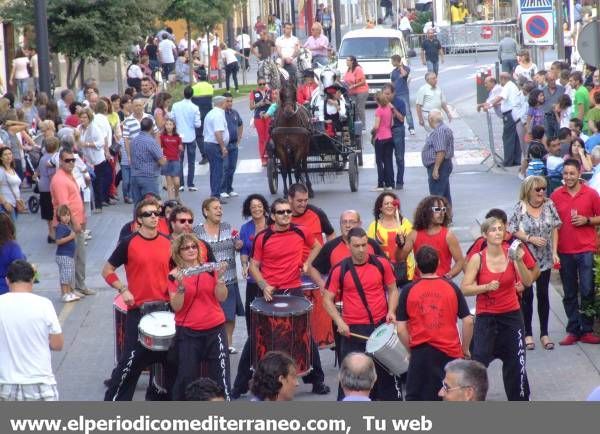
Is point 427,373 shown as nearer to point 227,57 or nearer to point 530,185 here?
point 530,185

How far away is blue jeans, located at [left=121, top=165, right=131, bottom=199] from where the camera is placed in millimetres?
21752

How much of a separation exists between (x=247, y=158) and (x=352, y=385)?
20.1 metres

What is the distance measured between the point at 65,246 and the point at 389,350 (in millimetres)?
6446

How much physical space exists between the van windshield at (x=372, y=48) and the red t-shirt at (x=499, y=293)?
25.6 metres

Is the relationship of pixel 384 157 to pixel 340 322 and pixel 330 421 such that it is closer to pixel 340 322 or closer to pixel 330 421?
pixel 340 322

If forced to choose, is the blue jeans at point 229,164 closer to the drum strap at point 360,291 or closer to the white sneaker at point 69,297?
the white sneaker at point 69,297

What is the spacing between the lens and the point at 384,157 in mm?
22422

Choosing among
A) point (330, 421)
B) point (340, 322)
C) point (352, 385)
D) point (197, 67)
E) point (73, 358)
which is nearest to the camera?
point (330, 421)

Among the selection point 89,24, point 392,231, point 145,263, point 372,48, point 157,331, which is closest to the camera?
point 157,331

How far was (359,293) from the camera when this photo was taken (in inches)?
421

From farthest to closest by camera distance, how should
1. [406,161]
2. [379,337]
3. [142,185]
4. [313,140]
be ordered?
[406,161] < [313,140] < [142,185] < [379,337]

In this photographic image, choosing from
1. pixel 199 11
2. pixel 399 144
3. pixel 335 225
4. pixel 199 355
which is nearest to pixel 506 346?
pixel 199 355

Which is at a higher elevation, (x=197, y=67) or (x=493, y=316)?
(x=197, y=67)

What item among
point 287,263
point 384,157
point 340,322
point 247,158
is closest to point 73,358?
point 287,263
